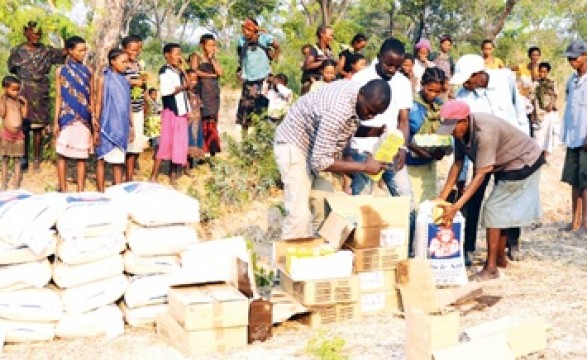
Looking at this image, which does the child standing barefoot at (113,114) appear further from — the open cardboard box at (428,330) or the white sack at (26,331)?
the open cardboard box at (428,330)

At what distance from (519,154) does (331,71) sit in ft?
9.32

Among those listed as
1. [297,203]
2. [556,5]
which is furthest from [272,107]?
[556,5]

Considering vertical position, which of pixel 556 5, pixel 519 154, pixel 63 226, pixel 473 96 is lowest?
pixel 63 226

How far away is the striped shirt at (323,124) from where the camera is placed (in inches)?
186

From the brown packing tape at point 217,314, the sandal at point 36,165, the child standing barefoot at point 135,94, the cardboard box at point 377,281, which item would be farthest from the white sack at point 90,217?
the sandal at point 36,165

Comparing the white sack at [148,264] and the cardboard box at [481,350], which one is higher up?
the white sack at [148,264]

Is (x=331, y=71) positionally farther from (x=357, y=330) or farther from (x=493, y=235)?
(x=357, y=330)

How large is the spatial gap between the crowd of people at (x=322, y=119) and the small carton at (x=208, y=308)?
0.99 metres

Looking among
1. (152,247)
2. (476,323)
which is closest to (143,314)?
(152,247)

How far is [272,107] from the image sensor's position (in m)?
8.24

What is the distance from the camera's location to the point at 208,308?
417cm

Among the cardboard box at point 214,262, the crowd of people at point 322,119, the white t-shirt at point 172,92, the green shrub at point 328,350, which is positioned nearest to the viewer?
the green shrub at point 328,350

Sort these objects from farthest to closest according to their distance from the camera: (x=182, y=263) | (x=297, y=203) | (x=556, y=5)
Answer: (x=556, y=5)
(x=297, y=203)
(x=182, y=263)

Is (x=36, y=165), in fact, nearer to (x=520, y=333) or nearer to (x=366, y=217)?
(x=366, y=217)
